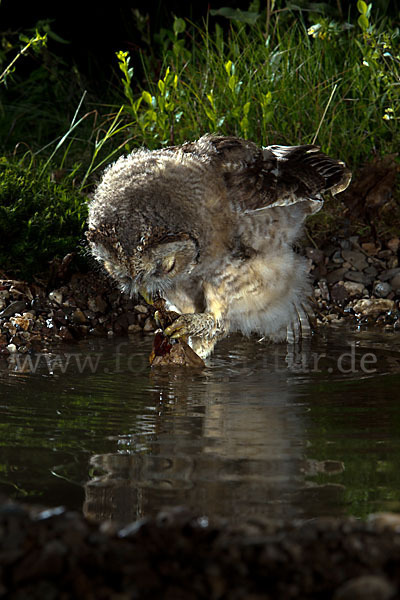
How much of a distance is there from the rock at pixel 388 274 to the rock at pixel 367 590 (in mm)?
4820

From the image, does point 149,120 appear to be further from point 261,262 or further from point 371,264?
point 261,262

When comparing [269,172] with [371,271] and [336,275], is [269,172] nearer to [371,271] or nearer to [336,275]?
[336,275]

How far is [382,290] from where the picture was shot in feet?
20.7

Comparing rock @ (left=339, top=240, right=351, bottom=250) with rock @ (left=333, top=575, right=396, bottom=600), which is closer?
rock @ (left=333, top=575, right=396, bottom=600)

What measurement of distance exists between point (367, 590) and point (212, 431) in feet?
6.38

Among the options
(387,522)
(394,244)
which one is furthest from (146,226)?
(394,244)

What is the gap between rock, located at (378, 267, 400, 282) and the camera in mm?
6449

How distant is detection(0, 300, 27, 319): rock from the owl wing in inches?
67.6

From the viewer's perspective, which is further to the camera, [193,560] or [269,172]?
[269,172]

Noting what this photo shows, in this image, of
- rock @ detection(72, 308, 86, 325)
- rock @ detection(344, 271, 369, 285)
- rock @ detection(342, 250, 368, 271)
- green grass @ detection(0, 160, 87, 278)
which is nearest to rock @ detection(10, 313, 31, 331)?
rock @ detection(72, 308, 86, 325)

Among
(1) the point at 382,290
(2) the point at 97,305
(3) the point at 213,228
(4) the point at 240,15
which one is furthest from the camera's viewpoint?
(4) the point at 240,15

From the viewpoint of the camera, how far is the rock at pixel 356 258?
6.62 meters

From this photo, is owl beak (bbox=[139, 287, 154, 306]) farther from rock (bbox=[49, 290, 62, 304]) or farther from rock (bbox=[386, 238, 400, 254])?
rock (bbox=[386, 238, 400, 254])

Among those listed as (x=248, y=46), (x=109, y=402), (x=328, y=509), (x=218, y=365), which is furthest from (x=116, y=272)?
(x=248, y=46)
